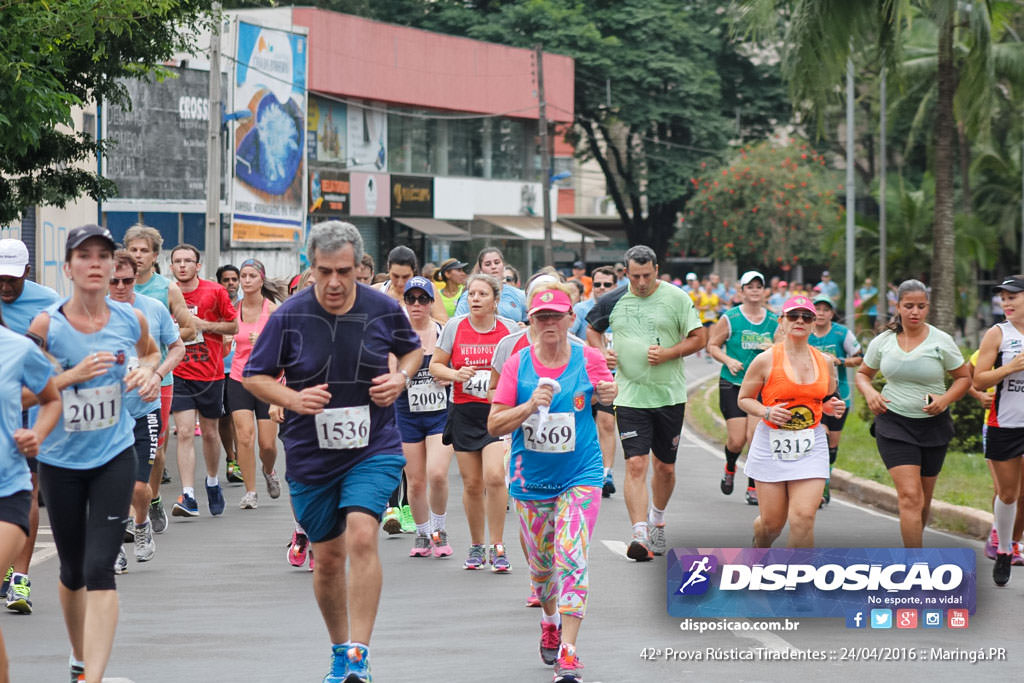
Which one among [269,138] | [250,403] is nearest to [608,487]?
[250,403]

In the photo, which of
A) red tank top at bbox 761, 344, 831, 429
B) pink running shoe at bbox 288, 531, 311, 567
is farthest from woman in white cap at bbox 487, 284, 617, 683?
pink running shoe at bbox 288, 531, 311, 567

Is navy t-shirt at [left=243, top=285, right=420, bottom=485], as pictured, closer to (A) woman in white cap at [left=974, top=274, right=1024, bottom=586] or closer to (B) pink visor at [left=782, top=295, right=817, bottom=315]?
(B) pink visor at [left=782, top=295, right=817, bottom=315]

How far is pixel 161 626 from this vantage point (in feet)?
27.7

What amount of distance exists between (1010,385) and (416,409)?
3832mm

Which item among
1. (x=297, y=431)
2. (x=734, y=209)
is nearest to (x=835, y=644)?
(x=297, y=431)

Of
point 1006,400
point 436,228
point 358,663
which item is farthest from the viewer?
point 436,228

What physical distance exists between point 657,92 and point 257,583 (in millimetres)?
49066

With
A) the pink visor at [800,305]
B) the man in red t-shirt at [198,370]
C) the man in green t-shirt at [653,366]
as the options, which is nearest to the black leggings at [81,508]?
the pink visor at [800,305]

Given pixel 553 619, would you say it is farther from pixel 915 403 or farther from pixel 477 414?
pixel 915 403

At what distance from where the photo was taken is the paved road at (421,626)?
722 cm

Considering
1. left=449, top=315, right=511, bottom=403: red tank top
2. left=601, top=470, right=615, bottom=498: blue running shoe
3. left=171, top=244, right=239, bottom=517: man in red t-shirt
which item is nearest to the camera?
left=449, top=315, right=511, bottom=403: red tank top

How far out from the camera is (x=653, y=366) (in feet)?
35.6

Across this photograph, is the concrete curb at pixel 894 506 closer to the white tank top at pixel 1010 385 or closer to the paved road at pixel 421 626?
the paved road at pixel 421 626

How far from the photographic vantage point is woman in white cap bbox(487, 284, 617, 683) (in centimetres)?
727
